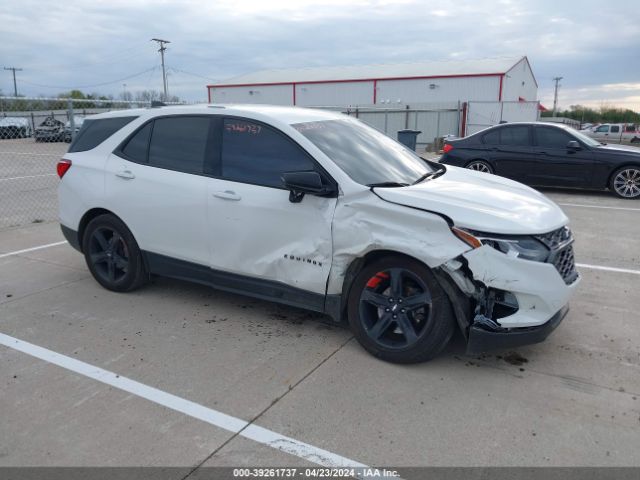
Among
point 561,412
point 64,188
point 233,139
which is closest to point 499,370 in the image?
point 561,412

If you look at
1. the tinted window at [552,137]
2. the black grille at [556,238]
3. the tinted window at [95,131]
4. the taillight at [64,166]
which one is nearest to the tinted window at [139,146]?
the tinted window at [95,131]

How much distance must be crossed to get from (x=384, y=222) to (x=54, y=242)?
553 cm

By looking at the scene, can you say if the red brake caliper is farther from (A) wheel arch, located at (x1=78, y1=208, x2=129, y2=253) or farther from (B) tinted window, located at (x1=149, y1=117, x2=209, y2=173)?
(A) wheel arch, located at (x1=78, y1=208, x2=129, y2=253)

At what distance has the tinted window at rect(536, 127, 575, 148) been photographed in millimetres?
10930

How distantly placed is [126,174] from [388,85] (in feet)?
110

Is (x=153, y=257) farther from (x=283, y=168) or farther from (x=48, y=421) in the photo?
(x=48, y=421)

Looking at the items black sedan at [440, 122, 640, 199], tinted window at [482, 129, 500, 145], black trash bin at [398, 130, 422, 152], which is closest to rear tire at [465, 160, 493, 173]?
black sedan at [440, 122, 640, 199]

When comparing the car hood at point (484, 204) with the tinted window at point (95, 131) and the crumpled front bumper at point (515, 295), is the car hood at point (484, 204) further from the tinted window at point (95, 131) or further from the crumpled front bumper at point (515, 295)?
the tinted window at point (95, 131)

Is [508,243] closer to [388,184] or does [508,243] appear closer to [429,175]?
[388,184]

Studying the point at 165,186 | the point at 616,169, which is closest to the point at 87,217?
the point at 165,186

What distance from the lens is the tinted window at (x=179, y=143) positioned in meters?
4.58

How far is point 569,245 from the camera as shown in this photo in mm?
3861

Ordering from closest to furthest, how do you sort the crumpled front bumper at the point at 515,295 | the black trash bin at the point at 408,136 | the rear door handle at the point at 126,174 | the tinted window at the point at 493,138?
the crumpled front bumper at the point at 515,295, the rear door handle at the point at 126,174, the tinted window at the point at 493,138, the black trash bin at the point at 408,136

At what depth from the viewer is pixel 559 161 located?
10883 millimetres
